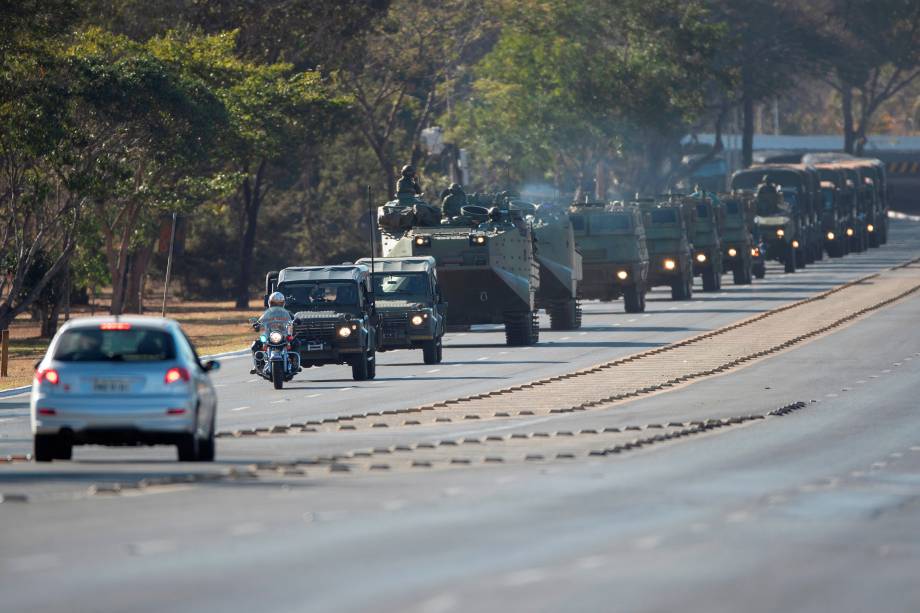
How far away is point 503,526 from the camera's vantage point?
1407cm

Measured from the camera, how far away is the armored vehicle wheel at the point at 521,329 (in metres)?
41.7

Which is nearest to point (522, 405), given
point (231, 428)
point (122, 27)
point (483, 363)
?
point (231, 428)

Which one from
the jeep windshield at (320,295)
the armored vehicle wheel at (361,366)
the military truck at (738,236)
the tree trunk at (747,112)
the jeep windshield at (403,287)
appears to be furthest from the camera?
the tree trunk at (747,112)

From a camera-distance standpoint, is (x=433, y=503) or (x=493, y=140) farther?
(x=493, y=140)

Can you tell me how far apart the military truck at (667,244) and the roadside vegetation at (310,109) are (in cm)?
566

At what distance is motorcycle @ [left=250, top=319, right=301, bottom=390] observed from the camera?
31359mm

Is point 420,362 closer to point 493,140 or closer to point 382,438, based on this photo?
point 382,438

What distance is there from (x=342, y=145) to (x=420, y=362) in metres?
45.6

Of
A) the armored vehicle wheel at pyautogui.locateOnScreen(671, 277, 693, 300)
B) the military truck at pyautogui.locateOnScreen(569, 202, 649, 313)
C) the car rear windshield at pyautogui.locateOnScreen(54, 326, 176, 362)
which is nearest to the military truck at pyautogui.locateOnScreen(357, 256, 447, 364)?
the military truck at pyautogui.locateOnScreen(569, 202, 649, 313)

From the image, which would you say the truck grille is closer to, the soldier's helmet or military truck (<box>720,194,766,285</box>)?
the soldier's helmet

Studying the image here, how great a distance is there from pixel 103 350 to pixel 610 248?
1265 inches

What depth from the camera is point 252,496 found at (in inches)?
632

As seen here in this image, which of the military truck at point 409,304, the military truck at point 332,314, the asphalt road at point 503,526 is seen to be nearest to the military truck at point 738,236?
the military truck at point 409,304

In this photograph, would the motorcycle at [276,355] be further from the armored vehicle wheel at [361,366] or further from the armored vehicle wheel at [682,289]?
the armored vehicle wheel at [682,289]
